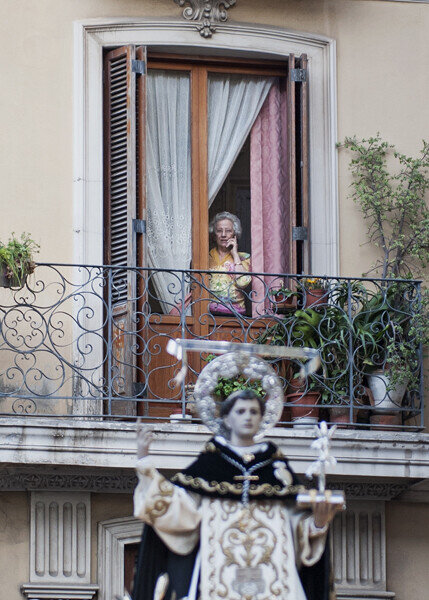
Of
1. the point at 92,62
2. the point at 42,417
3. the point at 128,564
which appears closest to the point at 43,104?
the point at 92,62

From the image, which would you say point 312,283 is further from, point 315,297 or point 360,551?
point 360,551

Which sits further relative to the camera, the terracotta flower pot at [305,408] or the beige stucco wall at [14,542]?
the terracotta flower pot at [305,408]

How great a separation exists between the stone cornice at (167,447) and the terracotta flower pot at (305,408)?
0.99 ft

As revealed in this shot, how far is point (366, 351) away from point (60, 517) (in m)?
2.43

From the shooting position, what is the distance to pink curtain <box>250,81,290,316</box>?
15.5 m

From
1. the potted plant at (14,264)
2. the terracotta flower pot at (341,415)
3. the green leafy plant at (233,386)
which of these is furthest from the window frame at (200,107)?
the potted plant at (14,264)

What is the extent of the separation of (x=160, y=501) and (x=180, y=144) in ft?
15.6

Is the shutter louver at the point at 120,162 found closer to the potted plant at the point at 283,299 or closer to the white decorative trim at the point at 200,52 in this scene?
the white decorative trim at the point at 200,52

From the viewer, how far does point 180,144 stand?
51.5 ft

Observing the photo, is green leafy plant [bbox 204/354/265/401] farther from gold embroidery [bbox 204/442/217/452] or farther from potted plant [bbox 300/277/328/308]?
gold embroidery [bbox 204/442/217/452]

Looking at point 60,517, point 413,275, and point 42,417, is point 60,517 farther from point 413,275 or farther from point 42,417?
point 413,275

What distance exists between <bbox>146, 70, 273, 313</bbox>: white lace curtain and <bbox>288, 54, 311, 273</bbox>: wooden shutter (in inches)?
14.7

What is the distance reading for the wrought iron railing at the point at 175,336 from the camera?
14523 millimetres

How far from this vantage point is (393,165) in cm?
1567
